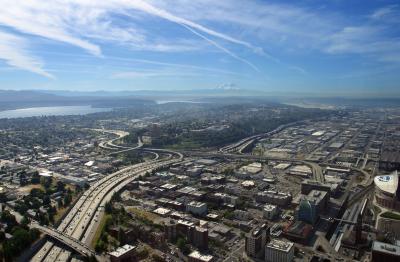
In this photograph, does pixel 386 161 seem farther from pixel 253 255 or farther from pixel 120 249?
pixel 120 249

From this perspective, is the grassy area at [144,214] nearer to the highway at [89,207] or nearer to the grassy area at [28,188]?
the highway at [89,207]

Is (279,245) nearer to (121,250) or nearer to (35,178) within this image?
(121,250)

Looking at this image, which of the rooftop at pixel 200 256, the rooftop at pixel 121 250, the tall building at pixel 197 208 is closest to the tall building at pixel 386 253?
the rooftop at pixel 200 256

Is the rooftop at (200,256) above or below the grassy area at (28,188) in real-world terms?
above

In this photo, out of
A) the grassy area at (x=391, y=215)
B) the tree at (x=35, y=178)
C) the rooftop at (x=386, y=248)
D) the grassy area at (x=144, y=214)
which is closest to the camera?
the rooftop at (x=386, y=248)

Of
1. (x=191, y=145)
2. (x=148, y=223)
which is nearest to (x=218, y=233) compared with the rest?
(x=148, y=223)

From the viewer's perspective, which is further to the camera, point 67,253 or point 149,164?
point 149,164
